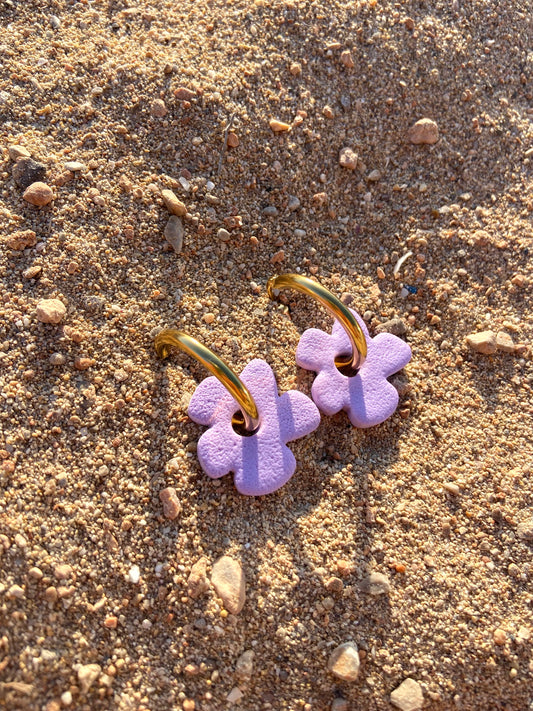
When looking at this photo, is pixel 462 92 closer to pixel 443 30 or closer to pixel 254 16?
pixel 443 30

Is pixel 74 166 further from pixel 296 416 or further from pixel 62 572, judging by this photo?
pixel 62 572

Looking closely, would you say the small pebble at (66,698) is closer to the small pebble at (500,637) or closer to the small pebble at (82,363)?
→ the small pebble at (82,363)

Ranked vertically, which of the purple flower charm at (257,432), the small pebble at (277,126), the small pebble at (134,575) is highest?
the small pebble at (277,126)

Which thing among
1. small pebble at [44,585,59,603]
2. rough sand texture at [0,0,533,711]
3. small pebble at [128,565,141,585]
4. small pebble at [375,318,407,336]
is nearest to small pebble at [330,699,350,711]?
rough sand texture at [0,0,533,711]

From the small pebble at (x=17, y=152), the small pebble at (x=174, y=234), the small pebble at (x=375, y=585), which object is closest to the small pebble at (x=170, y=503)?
the small pebble at (x=375, y=585)

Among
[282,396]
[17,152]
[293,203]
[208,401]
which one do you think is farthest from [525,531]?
[17,152]

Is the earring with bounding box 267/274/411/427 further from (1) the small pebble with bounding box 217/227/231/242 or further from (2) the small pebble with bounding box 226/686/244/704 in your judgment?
(2) the small pebble with bounding box 226/686/244/704
